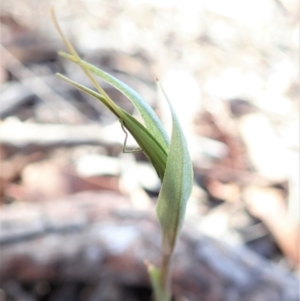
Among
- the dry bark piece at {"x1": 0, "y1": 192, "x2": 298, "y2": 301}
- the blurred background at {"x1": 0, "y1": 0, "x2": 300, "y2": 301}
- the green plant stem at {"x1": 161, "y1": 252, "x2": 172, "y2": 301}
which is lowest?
the blurred background at {"x1": 0, "y1": 0, "x2": 300, "y2": 301}

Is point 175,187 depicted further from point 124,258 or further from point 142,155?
point 142,155

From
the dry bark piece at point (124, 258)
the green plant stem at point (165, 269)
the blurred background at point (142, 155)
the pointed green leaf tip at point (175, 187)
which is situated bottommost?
the blurred background at point (142, 155)

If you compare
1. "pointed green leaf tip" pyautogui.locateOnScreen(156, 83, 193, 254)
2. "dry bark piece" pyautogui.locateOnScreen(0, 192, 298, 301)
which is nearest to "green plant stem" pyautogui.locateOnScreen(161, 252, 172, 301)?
"pointed green leaf tip" pyautogui.locateOnScreen(156, 83, 193, 254)

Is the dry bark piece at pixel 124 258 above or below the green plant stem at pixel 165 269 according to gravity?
below

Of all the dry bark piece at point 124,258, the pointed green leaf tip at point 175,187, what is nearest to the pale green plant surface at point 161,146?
the pointed green leaf tip at point 175,187

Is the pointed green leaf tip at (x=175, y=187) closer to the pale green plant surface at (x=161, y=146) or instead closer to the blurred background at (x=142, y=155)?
the pale green plant surface at (x=161, y=146)

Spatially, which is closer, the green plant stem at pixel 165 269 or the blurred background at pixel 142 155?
the green plant stem at pixel 165 269

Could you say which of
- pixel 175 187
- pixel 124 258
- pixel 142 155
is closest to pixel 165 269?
pixel 175 187

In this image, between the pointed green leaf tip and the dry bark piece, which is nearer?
the pointed green leaf tip

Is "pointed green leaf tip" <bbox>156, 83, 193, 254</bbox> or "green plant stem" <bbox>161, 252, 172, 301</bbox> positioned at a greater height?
"pointed green leaf tip" <bbox>156, 83, 193, 254</bbox>

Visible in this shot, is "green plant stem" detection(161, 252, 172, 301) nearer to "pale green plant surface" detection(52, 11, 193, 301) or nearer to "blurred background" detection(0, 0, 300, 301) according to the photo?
"pale green plant surface" detection(52, 11, 193, 301)
